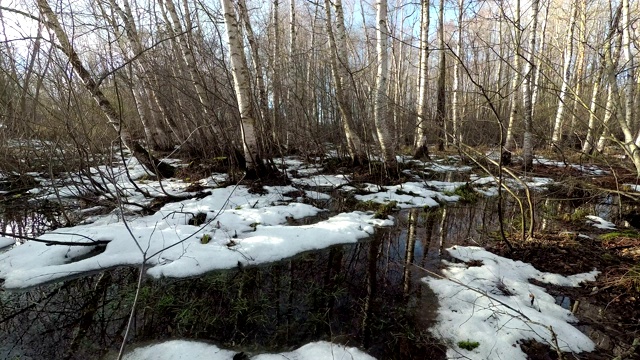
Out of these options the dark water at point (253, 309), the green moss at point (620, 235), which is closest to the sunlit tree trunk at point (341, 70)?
the dark water at point (253, 309)

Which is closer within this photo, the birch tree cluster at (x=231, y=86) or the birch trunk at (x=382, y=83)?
the birch tree cluster at (x=231, y=86)

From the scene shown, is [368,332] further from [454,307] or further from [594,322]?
[594,322]

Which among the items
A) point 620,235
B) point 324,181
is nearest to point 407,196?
point 324,181

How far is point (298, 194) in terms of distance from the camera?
6160 millimetres

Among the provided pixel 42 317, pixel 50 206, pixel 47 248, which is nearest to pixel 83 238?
pixel 47 248

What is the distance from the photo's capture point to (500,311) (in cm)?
239

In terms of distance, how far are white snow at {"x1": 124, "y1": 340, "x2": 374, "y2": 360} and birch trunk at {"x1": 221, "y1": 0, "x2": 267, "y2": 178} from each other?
13.8 ft

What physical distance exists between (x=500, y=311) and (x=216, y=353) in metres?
2.22

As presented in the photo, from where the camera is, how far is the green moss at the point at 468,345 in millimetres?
2156

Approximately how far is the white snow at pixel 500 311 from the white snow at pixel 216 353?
78 centimetres

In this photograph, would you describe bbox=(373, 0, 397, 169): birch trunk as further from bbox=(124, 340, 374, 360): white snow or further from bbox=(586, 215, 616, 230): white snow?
bbox=(124, 340, 374, 360): white snow

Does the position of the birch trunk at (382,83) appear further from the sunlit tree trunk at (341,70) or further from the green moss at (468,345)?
the green moss at (468,345)

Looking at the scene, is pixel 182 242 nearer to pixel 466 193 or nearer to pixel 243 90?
pixel 243 90

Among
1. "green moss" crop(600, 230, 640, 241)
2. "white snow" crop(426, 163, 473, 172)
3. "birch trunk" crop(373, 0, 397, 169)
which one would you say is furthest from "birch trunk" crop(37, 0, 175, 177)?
"white snow" crop(426, 163, 473, 172)
